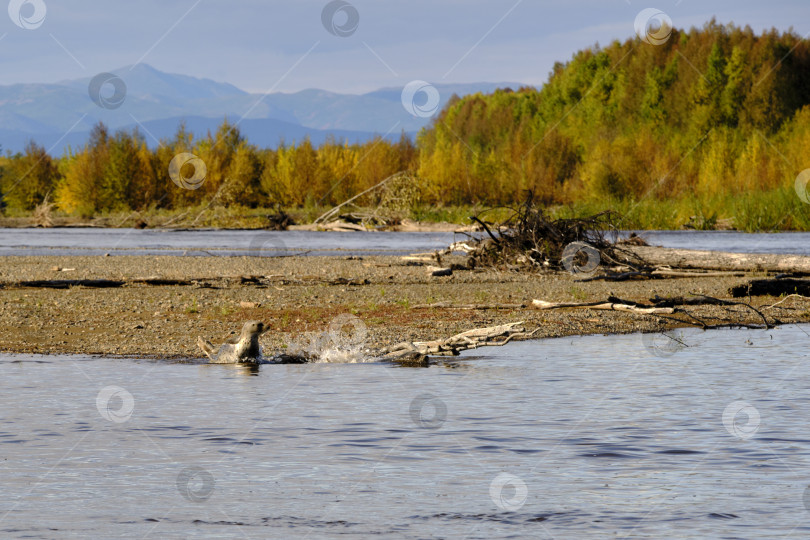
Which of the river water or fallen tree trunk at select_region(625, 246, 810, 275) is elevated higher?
the river water

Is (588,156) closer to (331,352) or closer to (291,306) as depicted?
(291,306)

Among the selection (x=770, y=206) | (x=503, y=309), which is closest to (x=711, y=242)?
(x=770, y=206)

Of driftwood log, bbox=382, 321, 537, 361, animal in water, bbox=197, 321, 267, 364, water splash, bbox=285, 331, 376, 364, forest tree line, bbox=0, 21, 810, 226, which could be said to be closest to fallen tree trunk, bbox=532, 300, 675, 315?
driftwood log, bbox=382, 321, 537, 361

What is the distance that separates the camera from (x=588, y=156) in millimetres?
58844

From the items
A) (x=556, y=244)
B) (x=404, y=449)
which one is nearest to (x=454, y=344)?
(x=404, y=449)

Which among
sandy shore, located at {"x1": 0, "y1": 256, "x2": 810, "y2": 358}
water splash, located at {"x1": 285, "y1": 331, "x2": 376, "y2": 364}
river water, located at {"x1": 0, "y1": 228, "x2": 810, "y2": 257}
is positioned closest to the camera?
water splash, located at {"x1": 285, "y1": 331, "x2": 376, "y2": 364}

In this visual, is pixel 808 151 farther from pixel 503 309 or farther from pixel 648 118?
pixel 503 309

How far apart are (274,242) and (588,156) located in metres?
26.8

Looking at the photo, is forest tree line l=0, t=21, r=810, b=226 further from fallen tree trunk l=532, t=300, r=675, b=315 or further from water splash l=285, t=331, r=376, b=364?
water splash l=285, t=331, r=376, b=364

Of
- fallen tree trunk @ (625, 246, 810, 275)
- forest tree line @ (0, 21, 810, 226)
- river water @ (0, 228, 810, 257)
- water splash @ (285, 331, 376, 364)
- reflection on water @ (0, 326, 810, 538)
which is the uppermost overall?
forest tree line @ (0, 21, 810, 226)

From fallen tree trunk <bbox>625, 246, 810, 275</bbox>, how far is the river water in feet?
18.5

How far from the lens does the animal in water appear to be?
11.6 m

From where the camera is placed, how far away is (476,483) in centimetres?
634

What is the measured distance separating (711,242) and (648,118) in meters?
42.8
